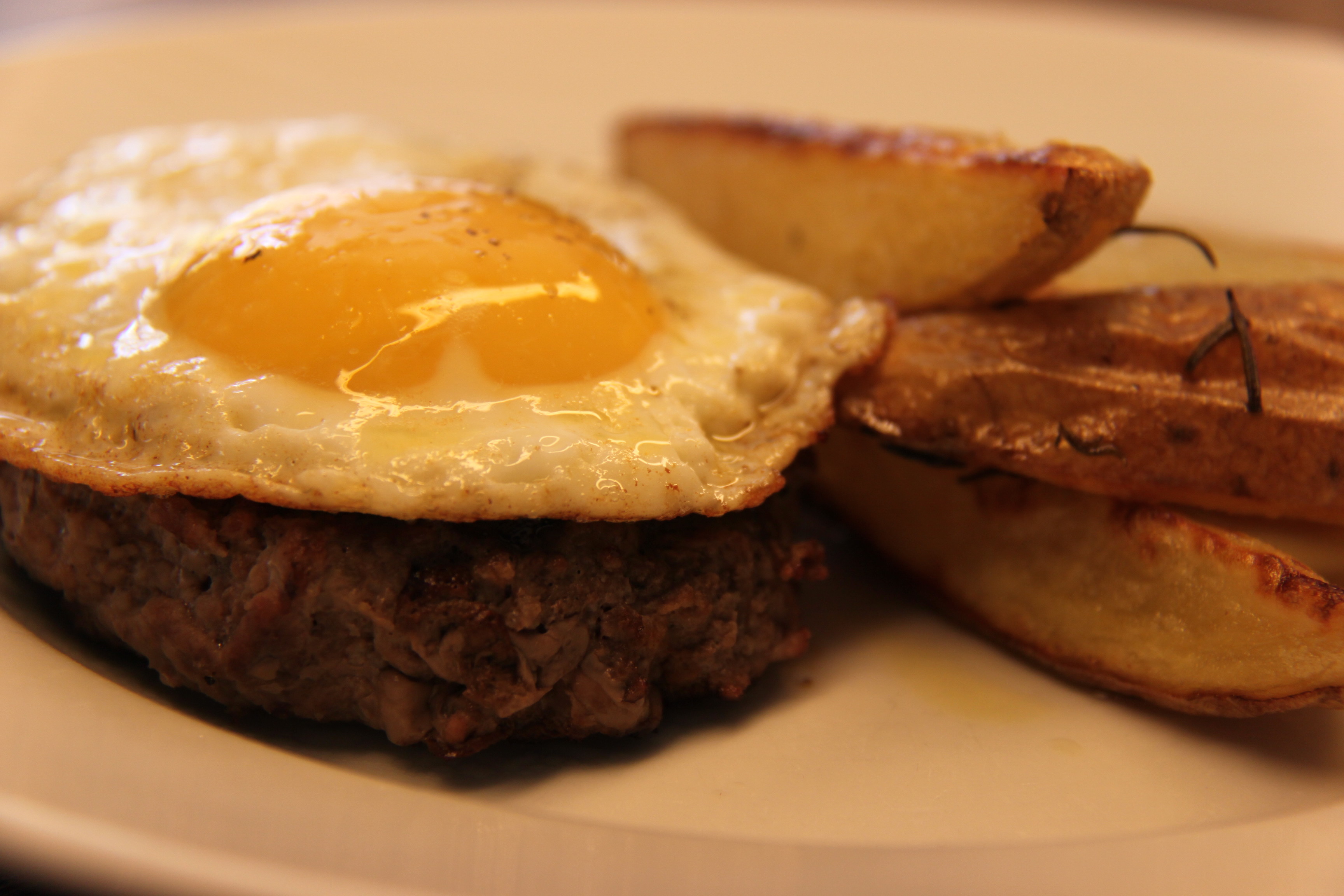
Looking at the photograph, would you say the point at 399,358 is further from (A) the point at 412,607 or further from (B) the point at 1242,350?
(B) the point at 1242,350

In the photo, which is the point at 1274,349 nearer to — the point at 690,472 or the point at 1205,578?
the point at 1205,578

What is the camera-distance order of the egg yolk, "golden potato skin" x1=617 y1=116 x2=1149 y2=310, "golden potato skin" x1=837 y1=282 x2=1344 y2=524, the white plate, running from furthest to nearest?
1. "golden potato skin" x1=617 y1=116 x2=1149 y2=310
2. "golden potato skin" x1=837 y1=282 x2=1344 y2=524
3. the egg yolk
4. the white plate

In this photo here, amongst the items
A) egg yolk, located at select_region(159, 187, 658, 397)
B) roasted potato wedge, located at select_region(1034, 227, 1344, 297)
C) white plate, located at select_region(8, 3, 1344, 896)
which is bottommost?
white plate, located at select_region(8, 3, 1344, 896)

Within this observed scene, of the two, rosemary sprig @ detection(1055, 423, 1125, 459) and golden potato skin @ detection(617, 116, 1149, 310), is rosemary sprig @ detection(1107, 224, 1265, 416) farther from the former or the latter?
golden potato skin @ detection(617, 116, 1149, 310)

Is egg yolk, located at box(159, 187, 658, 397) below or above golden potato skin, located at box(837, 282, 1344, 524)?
above

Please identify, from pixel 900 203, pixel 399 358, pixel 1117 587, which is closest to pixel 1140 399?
pixel 1117 587

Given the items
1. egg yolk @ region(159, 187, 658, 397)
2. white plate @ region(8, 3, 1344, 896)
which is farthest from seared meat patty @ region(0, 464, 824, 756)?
egg yolk @ region(159, 187, 658, 397)

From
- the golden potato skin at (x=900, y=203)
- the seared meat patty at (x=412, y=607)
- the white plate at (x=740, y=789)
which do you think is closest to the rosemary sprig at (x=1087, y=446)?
the golden potato skin at (x=900, y=203)
